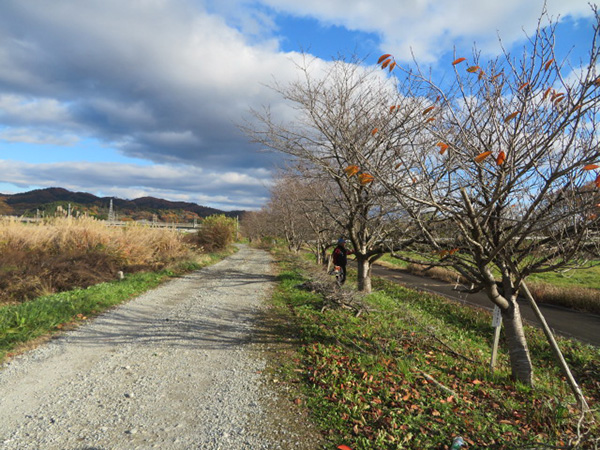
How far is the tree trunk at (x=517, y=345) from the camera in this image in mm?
4648

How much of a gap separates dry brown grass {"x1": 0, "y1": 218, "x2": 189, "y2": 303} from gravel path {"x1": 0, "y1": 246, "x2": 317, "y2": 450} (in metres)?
4.45

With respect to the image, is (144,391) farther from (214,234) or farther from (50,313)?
(214,234)

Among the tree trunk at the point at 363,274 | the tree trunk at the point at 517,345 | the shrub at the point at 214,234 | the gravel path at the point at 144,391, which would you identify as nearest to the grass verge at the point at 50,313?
the gravel path at the point at 144,391

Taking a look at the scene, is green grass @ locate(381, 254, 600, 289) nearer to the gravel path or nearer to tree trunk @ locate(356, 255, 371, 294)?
tree trunk @ locate(356, 255, 371, 294)

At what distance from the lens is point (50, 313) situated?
20.6 feet

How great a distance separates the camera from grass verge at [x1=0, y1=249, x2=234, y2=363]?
5109mm

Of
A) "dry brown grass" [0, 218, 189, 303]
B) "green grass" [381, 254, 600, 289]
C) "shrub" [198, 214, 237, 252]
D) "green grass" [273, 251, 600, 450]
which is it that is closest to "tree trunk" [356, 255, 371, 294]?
"green grass" [273, 251, 600, 450]

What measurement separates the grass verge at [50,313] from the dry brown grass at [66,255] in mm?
1775

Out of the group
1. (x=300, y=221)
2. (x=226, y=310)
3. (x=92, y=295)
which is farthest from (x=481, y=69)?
(x=300, y=221)

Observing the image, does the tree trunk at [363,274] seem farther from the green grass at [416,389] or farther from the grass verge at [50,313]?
the grass verge at [50,313]

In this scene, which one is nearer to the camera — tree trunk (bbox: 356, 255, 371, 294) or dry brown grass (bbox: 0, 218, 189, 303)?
dry brown grass (bbox: 0, 218, 189, 303)

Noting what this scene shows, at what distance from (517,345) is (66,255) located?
44.1 feet

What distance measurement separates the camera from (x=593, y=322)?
496 inches

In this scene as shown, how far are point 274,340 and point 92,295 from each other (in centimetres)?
497
